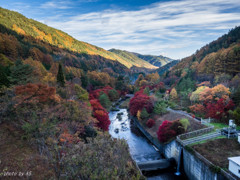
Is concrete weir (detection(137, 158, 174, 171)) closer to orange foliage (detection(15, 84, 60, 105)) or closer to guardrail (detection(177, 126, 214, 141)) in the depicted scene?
guardrail (detection(177, 126, 214, 141))

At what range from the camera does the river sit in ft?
79.5

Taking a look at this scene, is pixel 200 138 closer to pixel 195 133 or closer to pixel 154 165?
pixel 195 133

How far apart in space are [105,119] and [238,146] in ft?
79.7

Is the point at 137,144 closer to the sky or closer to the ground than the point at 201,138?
closer to the ground

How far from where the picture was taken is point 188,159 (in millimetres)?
22594

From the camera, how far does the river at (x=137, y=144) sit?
24.2 metres

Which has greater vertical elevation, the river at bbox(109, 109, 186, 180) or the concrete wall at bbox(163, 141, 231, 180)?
the concrete wall at bbox(163, 141, 231, 180)

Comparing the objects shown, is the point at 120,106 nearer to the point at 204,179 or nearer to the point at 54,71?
the point at 54,71

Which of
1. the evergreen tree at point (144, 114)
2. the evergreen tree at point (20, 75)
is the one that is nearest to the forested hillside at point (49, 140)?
the evergreen tree at point (20, 75)

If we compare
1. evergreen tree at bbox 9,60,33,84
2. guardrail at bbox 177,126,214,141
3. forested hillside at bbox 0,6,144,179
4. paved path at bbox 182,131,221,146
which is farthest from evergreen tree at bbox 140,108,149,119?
evergreen tree at bbox 9,60,33,84

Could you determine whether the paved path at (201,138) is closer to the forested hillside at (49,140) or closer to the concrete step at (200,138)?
the concrete step at (200,138)

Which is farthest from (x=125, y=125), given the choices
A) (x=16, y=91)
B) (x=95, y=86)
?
(x=95, y=86)

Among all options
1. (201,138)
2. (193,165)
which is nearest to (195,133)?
(201,138)

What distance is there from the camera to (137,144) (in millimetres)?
33906
